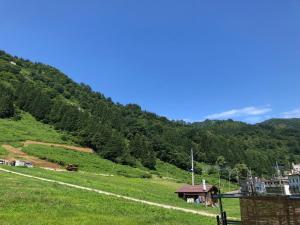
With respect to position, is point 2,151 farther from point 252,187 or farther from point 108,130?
point 252,187

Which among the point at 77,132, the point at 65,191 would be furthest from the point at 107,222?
the point at 77,132

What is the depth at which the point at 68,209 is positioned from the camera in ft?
113

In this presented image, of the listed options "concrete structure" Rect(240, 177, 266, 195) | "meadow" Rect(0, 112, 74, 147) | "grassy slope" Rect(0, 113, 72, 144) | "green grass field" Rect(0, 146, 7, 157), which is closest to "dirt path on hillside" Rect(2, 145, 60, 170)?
"green grass field" Rect(0, 146, 7, 157)

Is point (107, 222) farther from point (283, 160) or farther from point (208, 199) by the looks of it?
point (283, 160)

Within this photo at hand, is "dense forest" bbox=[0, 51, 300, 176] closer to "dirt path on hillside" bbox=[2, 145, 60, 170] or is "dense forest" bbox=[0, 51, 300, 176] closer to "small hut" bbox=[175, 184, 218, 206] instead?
"dirt path on hillside" bbox=[2, 145, 60, 170]

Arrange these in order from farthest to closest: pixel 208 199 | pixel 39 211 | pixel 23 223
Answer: pixel 208 199 < pixel 39 211 < pixel 23 223

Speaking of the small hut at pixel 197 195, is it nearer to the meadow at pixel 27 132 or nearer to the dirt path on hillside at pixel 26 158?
the dirt path on hillside at pixel 26 158

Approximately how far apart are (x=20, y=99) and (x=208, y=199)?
281ft

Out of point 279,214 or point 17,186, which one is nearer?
point 279,214

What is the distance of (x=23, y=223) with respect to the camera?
2742 cm

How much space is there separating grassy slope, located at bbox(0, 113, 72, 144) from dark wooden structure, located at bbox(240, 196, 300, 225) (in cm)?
8330

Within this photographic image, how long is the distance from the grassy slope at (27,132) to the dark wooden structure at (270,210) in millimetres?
83301

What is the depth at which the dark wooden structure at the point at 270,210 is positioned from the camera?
12310 millimetres

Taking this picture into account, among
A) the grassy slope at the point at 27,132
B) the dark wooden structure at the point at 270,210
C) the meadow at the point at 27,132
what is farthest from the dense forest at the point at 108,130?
the dark wooden structure at the point at 270,210
